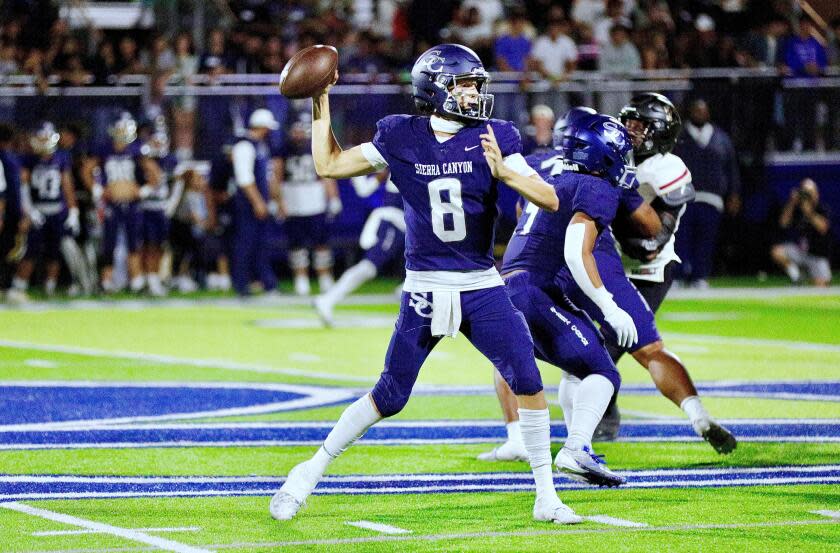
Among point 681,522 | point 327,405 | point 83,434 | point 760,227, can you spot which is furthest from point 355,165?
point 760,227

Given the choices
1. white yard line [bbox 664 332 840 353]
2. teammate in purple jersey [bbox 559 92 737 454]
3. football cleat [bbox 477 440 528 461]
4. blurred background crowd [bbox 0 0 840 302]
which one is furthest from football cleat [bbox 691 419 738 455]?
blurred background crowd [bbox 0 0 840 302]

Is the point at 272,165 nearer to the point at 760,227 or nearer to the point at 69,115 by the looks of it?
the point at 69,115

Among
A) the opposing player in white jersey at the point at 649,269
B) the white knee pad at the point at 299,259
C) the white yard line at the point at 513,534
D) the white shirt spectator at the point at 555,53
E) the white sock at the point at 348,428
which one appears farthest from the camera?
the white shirt spectator at the point at 555,53

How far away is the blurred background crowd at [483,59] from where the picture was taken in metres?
19.8

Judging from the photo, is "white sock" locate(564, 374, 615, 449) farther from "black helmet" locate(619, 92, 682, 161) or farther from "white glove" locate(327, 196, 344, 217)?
"white glove" locate(327, 196, 344, 217)

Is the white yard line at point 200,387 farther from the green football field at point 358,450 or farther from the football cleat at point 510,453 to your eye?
the football cleat at point 510,453

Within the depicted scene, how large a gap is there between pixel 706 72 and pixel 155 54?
7.23 m

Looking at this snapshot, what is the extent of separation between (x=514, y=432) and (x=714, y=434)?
989 millimetres

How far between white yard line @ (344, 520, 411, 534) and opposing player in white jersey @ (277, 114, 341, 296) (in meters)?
12.4

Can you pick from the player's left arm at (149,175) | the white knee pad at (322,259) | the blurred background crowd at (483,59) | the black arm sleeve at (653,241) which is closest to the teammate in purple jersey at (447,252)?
the black arm sleeve at (653,241)

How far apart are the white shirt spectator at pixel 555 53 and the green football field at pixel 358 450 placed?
707 cm

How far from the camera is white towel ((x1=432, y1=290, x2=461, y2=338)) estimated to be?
644cm

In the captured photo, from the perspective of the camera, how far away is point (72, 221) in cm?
1844

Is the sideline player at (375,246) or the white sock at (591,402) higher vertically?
the white sock at (591,402)
